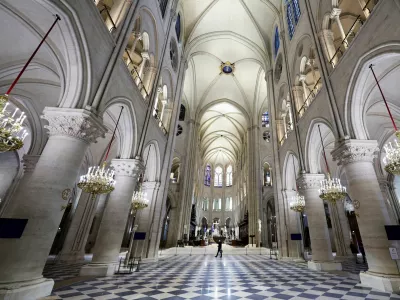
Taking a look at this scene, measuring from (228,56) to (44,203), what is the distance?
21308 millimetres

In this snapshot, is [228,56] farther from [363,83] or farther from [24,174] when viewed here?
[24,174]

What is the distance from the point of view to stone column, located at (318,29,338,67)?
8.33 m

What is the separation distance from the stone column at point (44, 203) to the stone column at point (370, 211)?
302 inches

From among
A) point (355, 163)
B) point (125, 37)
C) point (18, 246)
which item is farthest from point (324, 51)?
point (18, 246)

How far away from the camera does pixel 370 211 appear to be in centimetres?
570

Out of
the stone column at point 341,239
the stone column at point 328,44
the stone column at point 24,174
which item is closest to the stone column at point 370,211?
→ the stone column at point 328,44

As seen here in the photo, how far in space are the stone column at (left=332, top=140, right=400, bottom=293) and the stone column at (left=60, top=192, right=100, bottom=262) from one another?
12317mm

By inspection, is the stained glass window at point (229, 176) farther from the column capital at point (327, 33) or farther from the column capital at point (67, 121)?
the column capital at point (67, 121)

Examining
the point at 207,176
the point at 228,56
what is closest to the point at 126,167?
the point at 228,56

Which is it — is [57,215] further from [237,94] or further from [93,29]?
[237,94]

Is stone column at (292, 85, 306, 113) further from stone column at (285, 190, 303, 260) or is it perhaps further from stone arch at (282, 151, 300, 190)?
stone column at (285, 190, 303, 260)

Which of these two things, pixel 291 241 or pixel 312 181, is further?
pixel 291 241

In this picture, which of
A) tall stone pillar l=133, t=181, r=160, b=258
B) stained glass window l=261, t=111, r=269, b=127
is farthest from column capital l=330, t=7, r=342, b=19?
stained glass window l=261, t=111, r=269, b=127

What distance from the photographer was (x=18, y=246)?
3.80 meters
